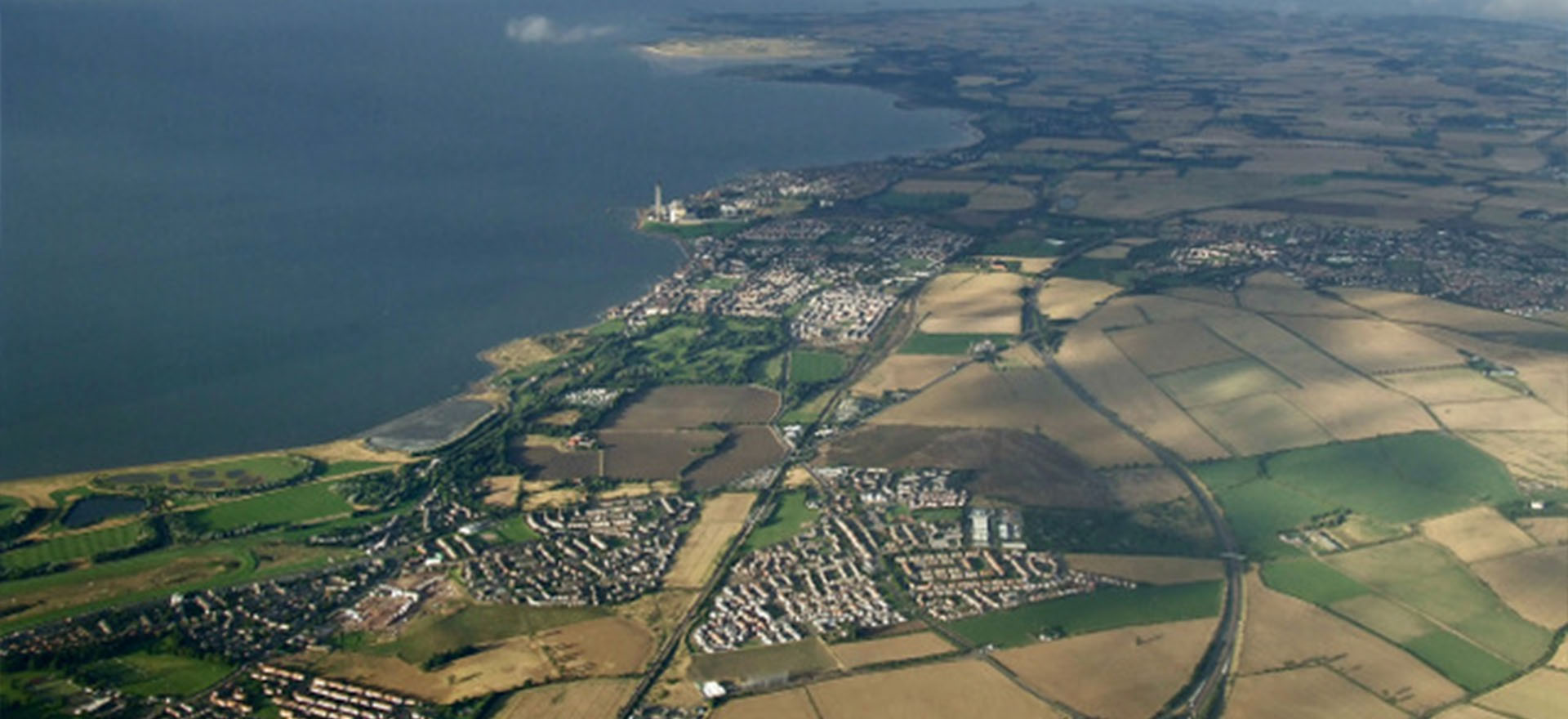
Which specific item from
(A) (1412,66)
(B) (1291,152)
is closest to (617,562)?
(B) (1291,152)

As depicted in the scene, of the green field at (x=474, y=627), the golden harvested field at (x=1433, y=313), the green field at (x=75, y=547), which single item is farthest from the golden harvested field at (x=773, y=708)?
the golden harvested field at (x=1433, y=313)

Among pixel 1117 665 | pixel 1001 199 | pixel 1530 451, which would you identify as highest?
pixel 1001 199

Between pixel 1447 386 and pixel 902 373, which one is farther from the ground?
pixel 902 373

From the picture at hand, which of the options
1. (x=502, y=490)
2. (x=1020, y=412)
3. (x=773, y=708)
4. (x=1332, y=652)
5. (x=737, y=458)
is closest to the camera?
(x=773, y=708)

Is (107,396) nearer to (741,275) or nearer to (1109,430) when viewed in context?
(741,275)

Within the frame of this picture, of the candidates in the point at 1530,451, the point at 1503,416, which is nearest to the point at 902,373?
the point at 1503,416

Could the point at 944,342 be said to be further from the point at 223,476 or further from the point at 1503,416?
the point at 223,476

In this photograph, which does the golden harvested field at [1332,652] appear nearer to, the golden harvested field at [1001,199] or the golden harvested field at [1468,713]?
the golden harvested field at [1468,713]

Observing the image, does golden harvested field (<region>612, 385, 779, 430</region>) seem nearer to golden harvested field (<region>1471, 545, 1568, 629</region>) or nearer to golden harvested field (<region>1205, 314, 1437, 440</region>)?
golden harvested field (<region>1205, 314, 1437, 440</region>)
